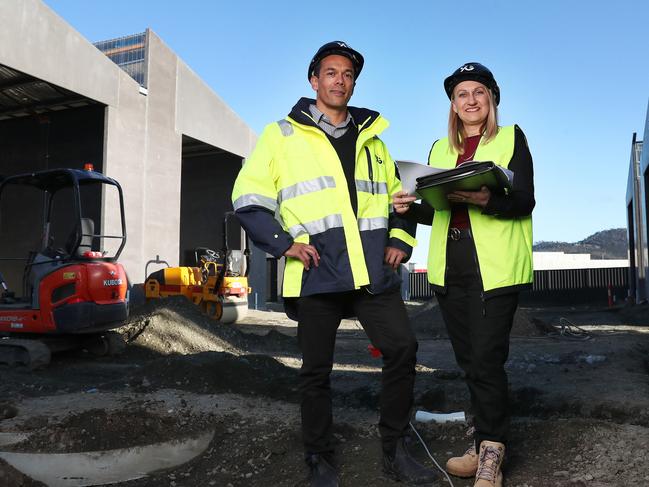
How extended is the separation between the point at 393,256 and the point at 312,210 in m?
0.47

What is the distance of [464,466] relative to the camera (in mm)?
2863

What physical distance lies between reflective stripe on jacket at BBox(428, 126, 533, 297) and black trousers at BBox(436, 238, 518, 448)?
0.05 m

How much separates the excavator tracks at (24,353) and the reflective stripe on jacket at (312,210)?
5.57m

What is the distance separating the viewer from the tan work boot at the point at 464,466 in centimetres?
286

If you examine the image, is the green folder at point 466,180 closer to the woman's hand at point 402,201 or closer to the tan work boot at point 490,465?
the woman's hand at point 402,201

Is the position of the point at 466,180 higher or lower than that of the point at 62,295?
higher

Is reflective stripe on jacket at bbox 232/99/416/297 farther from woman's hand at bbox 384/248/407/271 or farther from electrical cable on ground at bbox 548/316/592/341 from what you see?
electrical cable on ground at bbox 548/316/592/341

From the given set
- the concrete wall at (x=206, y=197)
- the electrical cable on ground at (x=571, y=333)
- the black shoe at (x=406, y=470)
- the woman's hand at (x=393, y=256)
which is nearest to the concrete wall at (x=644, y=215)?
the electrical cable on ground at (x=571, y=333)

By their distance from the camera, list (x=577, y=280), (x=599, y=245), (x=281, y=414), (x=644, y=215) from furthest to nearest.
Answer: (x=599, y=245) < (x=577, y=280) < (x=644, y=215) < (x=281, y=414)

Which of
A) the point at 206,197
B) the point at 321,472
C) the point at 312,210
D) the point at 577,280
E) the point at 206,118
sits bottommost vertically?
the point at 321,472

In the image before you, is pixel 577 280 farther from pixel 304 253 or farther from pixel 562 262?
pixel 562 262

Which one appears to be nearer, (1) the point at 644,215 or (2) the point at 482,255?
(2) the point at 482,255

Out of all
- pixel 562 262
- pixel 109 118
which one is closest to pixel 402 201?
pixel 109 118

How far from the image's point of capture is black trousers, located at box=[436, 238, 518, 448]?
8.80ft
